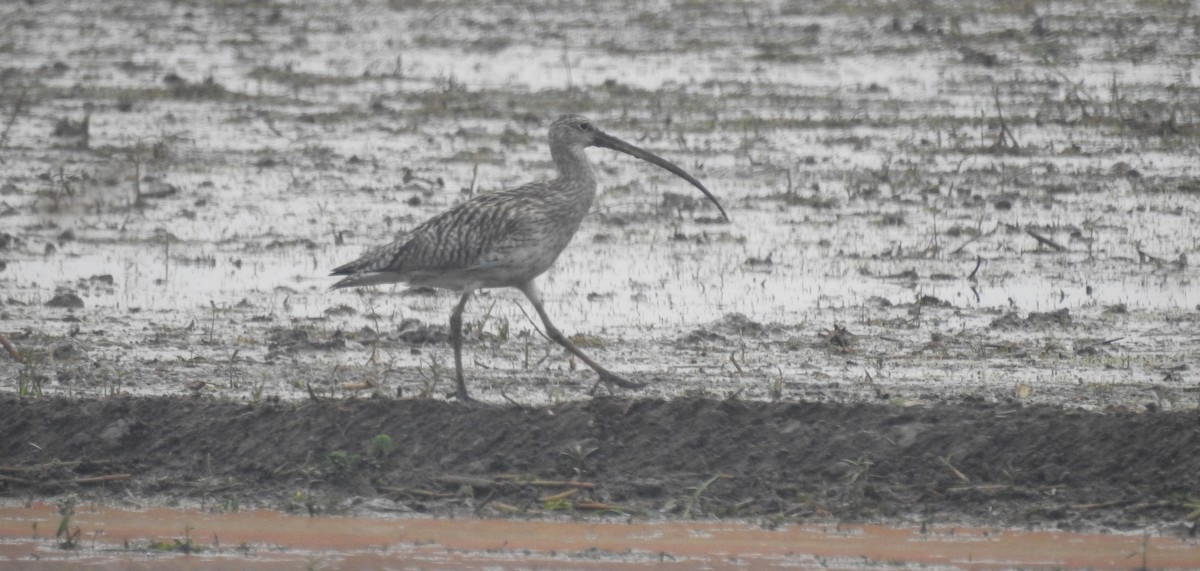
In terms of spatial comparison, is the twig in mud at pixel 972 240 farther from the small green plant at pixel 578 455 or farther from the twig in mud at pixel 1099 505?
the small green plant at pixel 578 455

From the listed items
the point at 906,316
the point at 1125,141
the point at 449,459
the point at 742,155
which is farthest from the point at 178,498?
the point at 1125,141

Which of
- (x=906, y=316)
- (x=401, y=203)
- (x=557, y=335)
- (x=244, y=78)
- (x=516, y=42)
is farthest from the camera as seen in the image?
(x=516, y=42)

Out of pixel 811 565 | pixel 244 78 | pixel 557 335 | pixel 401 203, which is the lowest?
pixel 811 565

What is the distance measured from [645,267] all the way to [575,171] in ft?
9.21

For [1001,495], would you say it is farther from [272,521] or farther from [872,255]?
[872,255]

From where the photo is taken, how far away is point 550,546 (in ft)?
A: 21.4

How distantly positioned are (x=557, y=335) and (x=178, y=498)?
212 cm

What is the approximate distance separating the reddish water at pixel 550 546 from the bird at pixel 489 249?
60.6 inches

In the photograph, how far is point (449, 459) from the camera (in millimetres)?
7293

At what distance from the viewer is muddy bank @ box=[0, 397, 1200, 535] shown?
Answer: 689 cm

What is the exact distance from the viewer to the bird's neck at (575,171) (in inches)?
347

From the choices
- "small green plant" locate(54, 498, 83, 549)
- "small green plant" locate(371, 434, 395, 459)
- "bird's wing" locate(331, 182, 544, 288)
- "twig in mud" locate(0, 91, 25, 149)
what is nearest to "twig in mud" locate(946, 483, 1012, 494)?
"small green plant" locate(371, 434, 395, 459)

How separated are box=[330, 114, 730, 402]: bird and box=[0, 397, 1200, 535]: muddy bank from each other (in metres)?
0.90

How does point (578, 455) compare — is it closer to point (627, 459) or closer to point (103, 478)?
point (627, 459)
